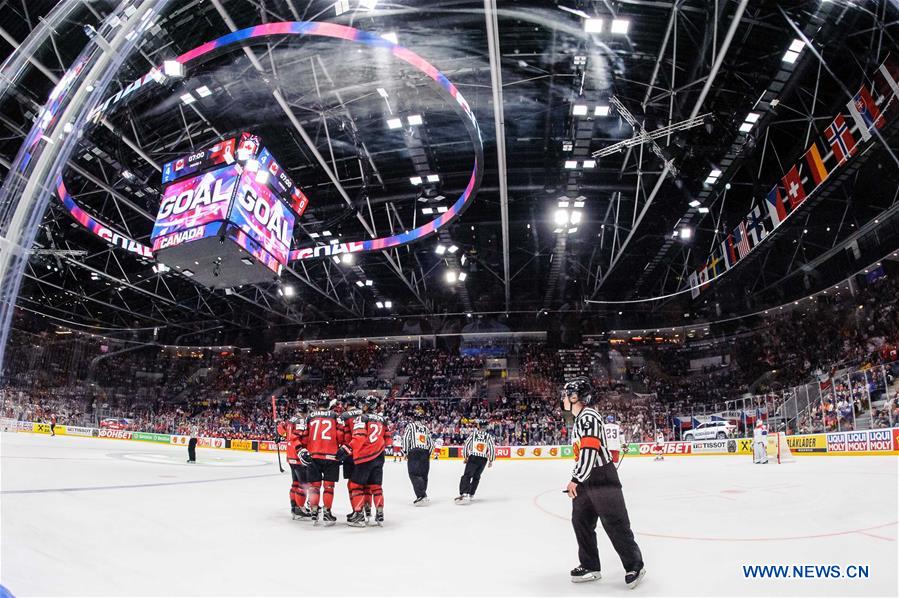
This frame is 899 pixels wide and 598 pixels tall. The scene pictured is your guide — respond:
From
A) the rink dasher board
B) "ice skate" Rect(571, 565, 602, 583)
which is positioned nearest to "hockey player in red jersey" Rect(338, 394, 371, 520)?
"ice skate" Rect(571, 565, 602, 583)

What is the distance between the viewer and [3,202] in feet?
9.96

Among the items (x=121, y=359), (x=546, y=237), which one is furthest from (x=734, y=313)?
(x=121, y=359)

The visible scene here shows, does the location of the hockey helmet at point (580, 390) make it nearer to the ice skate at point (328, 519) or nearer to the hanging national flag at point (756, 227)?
the ice skate at point (328, 519)

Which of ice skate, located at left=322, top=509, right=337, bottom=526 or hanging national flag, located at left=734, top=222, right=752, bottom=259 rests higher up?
hanging national flag, located at left=734, top=222, right=752, bottom=259

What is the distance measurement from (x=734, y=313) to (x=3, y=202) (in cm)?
3309

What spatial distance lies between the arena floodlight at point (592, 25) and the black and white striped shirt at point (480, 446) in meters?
7.27

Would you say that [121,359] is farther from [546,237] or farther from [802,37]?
[802,37]

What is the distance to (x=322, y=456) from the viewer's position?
6.84 metres

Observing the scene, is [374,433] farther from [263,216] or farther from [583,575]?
[263,216]

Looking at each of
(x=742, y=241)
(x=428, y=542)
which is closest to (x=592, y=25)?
(x=428, y=542)

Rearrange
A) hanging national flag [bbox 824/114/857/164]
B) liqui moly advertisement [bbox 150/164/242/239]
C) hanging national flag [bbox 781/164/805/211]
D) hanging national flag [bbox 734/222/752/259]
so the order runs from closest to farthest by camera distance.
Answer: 1. hanging national flag [bbox 824/114/857/164]
2. liqui moly advertisement [bbox 150/164/242/239]
3. hanging national flag [bbox 781/164/805/211]
4. hanging national flag [bbox 734/222/752/259]

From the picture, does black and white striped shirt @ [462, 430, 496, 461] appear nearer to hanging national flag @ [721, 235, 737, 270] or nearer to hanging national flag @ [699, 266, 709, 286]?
hanging national flag @ [721, 235, 737, 270]

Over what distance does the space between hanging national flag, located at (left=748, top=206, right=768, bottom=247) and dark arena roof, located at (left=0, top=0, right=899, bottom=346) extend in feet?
0.55

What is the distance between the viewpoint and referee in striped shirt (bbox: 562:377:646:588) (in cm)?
384
